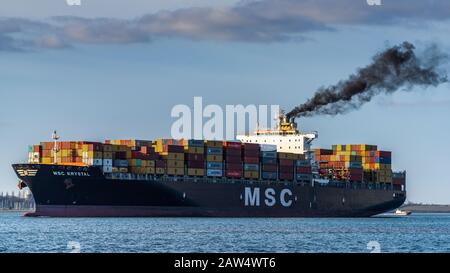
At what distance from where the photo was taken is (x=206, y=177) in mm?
88062

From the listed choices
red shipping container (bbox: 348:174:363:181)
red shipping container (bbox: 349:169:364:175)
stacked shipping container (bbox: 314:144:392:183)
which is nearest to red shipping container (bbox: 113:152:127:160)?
stacked shipping container (bbox: 314:144:392:183)

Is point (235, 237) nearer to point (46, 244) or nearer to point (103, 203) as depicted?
point (46, 244)

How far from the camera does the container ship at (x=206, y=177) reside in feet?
263

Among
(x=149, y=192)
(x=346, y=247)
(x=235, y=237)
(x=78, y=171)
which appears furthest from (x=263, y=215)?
(x=346, y=247)

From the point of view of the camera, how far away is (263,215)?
91062 mm

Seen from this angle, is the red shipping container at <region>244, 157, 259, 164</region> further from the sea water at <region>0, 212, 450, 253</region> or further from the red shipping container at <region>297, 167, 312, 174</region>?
the sea water at <region>0, 212, 450, 253</region>

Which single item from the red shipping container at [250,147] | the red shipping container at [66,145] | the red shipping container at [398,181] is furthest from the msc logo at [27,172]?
the red shipping container at [398,181]

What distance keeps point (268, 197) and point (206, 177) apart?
8.04 metres

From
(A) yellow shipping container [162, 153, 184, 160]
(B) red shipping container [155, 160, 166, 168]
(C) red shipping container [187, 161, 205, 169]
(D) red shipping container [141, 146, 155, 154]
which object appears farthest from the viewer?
(C) red shipping container [187, 161, 205, 169]

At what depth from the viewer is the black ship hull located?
79.7 meters

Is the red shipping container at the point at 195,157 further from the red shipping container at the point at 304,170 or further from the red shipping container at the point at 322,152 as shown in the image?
the red shipping container at the point at 322,152

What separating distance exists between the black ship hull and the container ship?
0.09 meters

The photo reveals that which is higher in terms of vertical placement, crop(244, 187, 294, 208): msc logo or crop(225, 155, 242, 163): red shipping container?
crop(225, 155, 242, 163): red shipping container

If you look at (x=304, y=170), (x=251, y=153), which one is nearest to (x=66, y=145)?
(x=251, y=153)
